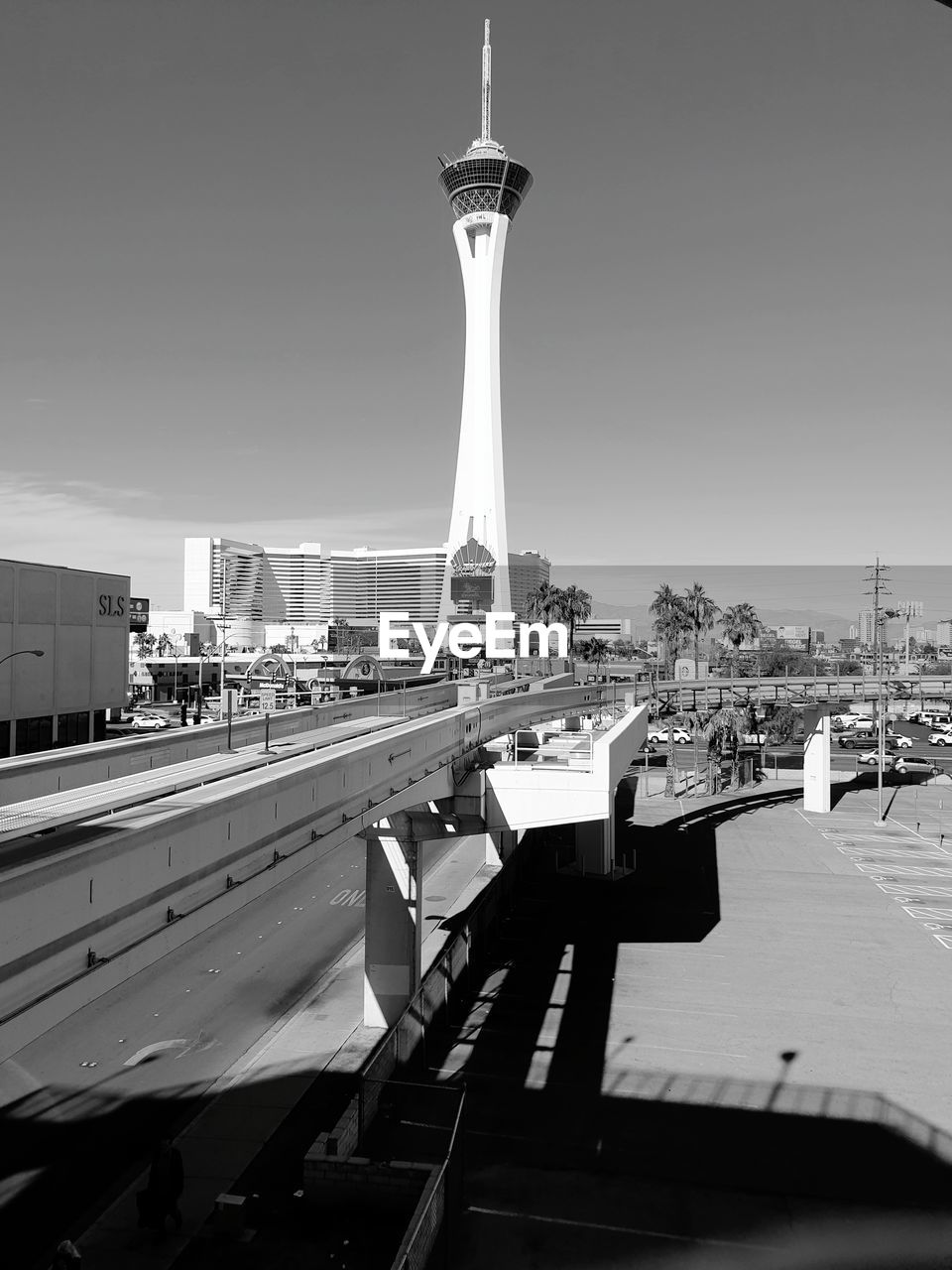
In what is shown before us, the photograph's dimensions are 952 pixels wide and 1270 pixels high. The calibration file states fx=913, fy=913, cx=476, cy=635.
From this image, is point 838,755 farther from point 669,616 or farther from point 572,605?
point 572,605

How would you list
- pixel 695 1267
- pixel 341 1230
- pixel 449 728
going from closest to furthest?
pixel 695 1267
pixel 341 1230
pixel 449 728

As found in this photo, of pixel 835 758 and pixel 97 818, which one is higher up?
pixel 97 818

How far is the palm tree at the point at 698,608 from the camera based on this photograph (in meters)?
76.5

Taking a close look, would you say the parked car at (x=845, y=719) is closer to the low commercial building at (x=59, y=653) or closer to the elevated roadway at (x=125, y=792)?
the low commercial building at (x=59, y=653)

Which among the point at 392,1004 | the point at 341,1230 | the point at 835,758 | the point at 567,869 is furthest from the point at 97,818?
the point at 835,758

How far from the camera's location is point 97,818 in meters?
12.3

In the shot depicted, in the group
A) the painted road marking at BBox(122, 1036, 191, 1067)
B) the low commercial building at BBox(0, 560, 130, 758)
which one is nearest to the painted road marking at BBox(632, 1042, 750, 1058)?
the painted road marking at BBox(122, 1036, 191, 1067)

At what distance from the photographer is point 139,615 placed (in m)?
80.7

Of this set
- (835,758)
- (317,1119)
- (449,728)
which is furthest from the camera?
(835,758)

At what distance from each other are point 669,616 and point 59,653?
47.0m

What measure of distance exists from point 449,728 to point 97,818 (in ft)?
51.1

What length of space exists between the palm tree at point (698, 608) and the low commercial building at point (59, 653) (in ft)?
146

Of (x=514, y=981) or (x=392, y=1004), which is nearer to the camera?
(x=392, y=1004)

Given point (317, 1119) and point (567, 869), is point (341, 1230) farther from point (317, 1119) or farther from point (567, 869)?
point (567, 869)
